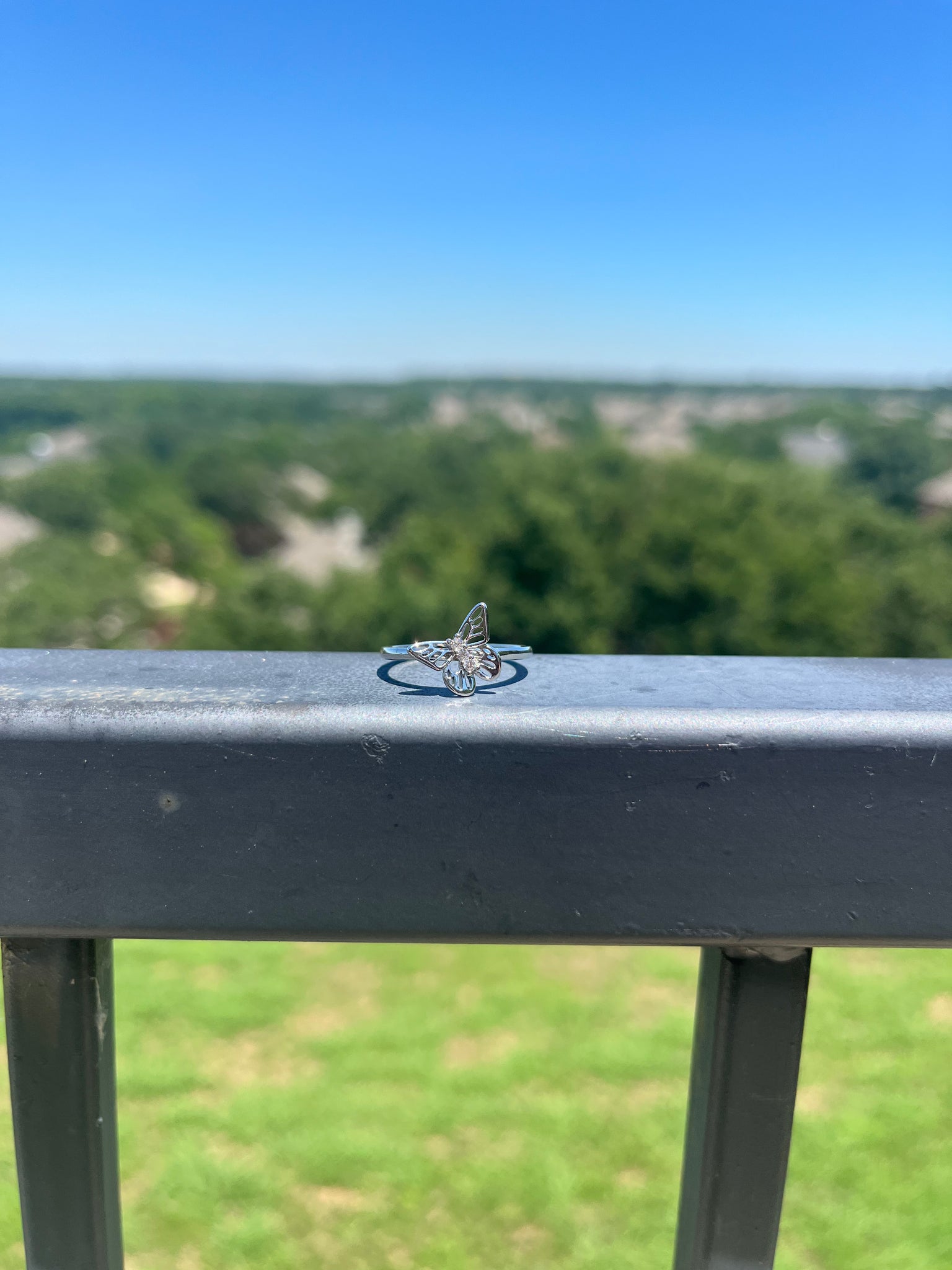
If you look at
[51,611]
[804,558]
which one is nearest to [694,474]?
[804,558]

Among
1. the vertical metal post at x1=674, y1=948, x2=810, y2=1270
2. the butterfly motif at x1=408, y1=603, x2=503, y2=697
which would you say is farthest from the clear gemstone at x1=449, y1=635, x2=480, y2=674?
the vertical metal post at x1=674, y1=948, x2=810, y2=1270

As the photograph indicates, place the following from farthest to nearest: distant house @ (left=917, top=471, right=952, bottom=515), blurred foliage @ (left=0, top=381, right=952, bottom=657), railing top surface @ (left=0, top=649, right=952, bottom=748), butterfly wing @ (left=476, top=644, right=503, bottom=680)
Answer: distant house @ (left=917, top=471, right=952, bottom=515), blurred foliage @ (left=0, top=381, right=952, bottom=657), butterfly wing @ (left=476, top=644, right=503, bottom=680), railing top surface @ (left=0, top=649, right=952, bottom=748)

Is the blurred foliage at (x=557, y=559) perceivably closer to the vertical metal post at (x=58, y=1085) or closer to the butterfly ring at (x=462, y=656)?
the butterfly ring at (x=462, y=656)

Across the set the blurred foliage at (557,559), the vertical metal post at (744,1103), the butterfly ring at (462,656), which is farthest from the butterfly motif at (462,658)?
the blurred foliage at (557,559)

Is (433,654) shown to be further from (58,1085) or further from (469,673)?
(58,1085)

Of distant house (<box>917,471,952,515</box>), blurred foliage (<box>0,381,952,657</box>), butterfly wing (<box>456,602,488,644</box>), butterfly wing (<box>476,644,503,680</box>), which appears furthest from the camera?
distant house (<box>917,471,952,515</box>)

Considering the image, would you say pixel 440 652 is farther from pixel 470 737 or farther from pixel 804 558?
pixel 804 558

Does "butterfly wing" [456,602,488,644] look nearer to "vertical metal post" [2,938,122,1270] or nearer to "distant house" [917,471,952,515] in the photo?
"vertical metal post" [2,938,122,1270]
